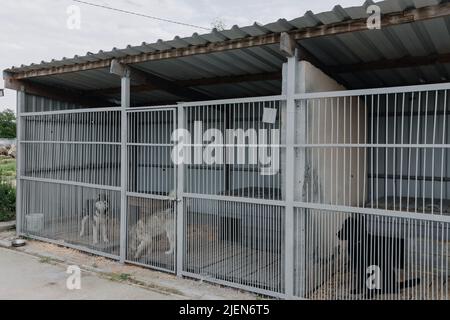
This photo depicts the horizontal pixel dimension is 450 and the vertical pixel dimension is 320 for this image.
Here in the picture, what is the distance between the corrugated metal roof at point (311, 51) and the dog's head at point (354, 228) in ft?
6.50

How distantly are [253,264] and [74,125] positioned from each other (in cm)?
499

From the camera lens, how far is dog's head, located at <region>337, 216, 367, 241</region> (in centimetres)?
382

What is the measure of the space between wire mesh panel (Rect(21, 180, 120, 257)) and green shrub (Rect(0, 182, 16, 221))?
1572 millimetres

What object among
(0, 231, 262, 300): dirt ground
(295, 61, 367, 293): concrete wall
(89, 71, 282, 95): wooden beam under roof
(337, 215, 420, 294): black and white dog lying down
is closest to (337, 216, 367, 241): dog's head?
(337, 215, 420, 294): black and white dog lying down

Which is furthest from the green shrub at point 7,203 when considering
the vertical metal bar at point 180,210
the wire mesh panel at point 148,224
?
the vertical metal bar at point 180,210

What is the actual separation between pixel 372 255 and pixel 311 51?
99.3 inches

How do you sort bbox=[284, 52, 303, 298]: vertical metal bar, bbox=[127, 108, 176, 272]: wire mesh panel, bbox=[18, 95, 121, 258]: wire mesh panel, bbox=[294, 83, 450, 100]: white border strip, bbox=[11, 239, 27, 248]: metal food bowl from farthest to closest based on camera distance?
1. bbox=[11, 239, 27, 248]: metal food bowl
2. bbox=[18, 95, 121, 258]: wire mesh panel
3. bbox=[127, 108, 176, 272]: wire mesh panel
4. bbox=[284, 52, 303, 298]: vertical metal bar
5. bbox=[294, 83, 450, 100]: white border strip

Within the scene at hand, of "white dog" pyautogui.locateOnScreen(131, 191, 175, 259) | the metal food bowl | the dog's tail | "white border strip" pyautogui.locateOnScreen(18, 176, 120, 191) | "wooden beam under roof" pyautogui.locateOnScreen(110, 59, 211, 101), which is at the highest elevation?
"wooden beam under roof" pyautogui.locateOnScreen(110, 59, 211, 101)

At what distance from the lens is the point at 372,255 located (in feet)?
12.5

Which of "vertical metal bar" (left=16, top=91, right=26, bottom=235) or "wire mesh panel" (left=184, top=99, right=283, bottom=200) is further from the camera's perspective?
"vertical metal bar" (left=16, top=91, right=26, bottom=235)

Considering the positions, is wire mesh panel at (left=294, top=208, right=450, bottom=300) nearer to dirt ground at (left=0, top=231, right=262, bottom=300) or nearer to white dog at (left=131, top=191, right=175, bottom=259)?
dirt ground at (left=0, top=231, right=262, bottom=300)

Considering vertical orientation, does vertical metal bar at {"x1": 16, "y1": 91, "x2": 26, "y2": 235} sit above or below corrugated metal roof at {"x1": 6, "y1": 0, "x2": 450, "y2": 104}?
below

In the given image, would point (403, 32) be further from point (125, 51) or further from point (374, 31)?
point (125, 51)

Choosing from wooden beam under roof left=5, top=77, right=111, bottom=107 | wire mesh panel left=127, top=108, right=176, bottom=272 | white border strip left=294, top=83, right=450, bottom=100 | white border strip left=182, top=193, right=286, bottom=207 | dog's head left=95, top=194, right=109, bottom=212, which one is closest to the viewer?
white border strip left=294, top=83, right=450, bottom=100
